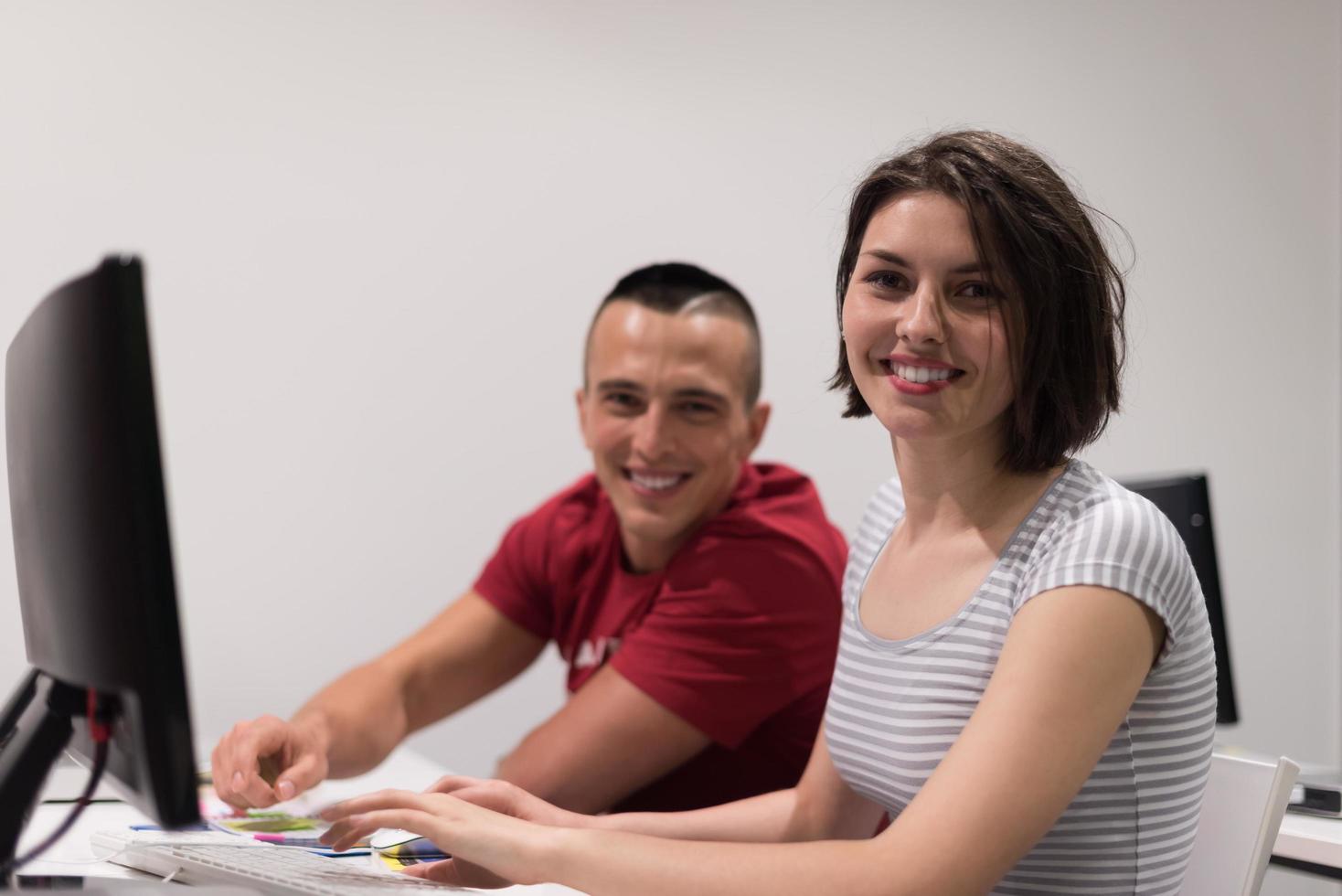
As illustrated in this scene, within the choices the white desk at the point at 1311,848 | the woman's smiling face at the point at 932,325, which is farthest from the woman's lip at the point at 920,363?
the white desk at the point at 1311,848

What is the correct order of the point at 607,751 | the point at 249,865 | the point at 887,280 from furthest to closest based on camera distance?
the point at 607,751, the point at 887,280, the point at 249,865

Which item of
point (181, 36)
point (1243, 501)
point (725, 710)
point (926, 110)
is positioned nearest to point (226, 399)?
point (181, 36)

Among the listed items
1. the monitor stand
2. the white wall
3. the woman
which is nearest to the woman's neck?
the woman

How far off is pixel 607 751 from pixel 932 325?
2.76ft

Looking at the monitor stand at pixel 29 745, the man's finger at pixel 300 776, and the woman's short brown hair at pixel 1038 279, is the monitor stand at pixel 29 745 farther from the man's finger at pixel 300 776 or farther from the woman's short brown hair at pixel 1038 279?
the woman's short brown hair at pixel 1038 279

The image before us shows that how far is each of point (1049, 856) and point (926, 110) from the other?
2596 millimetres

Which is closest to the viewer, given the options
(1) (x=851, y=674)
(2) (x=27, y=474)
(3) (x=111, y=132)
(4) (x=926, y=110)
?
(2) (x=27, y=474)

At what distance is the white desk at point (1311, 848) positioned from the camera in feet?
5.07

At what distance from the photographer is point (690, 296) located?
195 cm

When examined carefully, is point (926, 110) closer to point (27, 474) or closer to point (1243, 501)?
point (1243, 501)

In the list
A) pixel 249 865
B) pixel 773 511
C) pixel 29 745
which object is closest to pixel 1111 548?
pixel 249 865

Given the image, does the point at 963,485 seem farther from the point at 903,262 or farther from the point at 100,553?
the point at 100,553

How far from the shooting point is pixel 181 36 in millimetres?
2766

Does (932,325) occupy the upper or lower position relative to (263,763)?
upper
